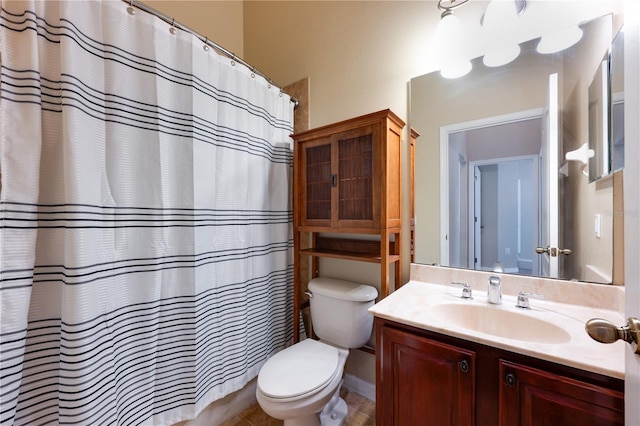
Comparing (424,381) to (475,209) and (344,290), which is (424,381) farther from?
(475,209)

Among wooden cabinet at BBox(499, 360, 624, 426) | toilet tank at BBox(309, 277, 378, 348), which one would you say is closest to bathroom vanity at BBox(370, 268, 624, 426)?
wooden cabinet at BBox(499, 360, 624, 426)

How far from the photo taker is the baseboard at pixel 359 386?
1.61m

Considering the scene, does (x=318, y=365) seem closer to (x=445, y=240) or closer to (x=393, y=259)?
(x=393, y=259)

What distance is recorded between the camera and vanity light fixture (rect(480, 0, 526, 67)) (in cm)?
116

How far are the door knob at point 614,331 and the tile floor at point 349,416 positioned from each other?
1.31m

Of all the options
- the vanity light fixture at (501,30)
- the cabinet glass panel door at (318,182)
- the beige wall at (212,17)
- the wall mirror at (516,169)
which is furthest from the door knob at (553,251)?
the beige wall at (212,17)

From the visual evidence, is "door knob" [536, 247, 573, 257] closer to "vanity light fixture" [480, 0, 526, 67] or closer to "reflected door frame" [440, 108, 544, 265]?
"reflected door frame" [440, 108, 544, 265]

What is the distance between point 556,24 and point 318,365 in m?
1.91

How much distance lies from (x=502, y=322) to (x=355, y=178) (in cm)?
93

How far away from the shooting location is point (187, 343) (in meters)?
1.21

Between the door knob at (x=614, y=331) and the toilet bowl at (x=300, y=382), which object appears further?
the toilet bowl at (x=300, y=382)

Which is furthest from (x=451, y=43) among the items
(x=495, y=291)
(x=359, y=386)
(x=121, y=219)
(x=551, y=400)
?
(x=359, y=386)

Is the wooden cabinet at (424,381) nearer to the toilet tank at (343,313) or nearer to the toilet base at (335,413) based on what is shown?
the toilet tank at (343,313)

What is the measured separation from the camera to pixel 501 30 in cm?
119
